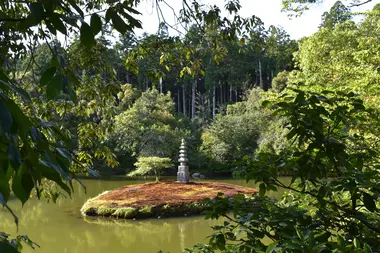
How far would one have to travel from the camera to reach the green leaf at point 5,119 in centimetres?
42

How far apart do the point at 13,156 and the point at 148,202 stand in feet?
30.2

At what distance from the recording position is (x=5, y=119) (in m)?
0.42

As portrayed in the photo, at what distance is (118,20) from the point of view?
751 millimetres

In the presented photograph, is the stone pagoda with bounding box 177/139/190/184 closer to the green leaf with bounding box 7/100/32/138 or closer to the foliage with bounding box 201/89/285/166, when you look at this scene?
the foliage with bounding box 201/89/285/166

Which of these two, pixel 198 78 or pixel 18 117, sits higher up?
pixel 198 78

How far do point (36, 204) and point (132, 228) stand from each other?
3.78m

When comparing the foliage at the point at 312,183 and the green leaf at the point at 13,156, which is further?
the foliage at the point at 312,183

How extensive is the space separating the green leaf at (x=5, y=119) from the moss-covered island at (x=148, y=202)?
7.93m

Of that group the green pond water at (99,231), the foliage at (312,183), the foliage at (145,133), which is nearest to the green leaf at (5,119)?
the foliage at (312,183)

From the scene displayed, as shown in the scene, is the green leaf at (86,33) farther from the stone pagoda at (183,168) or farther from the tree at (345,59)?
the stone pagoda at (183,168)

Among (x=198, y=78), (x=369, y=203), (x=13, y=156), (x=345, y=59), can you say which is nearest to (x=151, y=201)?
(x=345, y=59)

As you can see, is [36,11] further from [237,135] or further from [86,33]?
[237,135]

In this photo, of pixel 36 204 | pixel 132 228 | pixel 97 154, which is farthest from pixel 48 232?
pixel 97 154

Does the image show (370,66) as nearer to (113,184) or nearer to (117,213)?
(117,213)
